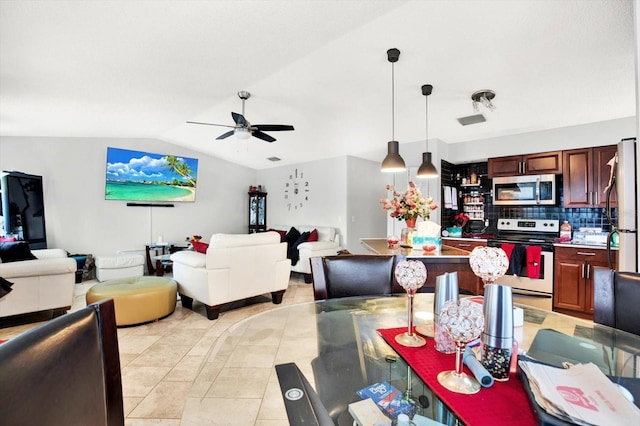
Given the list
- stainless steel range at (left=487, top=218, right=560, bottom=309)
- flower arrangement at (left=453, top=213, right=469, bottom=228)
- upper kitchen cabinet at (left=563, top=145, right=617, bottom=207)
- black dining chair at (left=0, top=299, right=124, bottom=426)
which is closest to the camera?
black dining chair at (left=0, top=299, right=124, bottom=426)

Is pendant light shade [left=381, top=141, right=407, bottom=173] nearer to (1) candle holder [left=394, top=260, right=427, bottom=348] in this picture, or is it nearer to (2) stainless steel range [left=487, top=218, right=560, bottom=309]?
(1) candle holder [left=394, top=260, right=427, bottom=348]

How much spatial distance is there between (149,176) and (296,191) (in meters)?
2.99

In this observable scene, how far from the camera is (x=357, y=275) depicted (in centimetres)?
182

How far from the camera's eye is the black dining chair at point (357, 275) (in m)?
1.79

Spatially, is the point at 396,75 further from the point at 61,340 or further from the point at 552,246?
the point at 61,340

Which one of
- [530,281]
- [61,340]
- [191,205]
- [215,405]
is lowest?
[530,281]

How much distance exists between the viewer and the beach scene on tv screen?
5660 millimetres

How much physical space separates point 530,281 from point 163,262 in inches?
215

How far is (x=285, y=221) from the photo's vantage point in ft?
23.0

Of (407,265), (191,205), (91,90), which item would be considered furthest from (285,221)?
(407,265)

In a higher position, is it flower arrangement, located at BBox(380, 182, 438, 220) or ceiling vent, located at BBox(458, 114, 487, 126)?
ceiling vent, located at BBox(458, 114, 487, 126)

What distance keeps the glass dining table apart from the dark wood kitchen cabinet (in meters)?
2.35

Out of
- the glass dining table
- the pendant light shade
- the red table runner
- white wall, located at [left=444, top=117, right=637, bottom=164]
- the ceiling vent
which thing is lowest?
the glass dining table

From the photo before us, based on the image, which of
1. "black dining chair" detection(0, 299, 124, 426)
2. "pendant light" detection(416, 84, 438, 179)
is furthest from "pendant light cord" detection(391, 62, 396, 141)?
"black dining chair" detection(0, 299, 124, 426)
